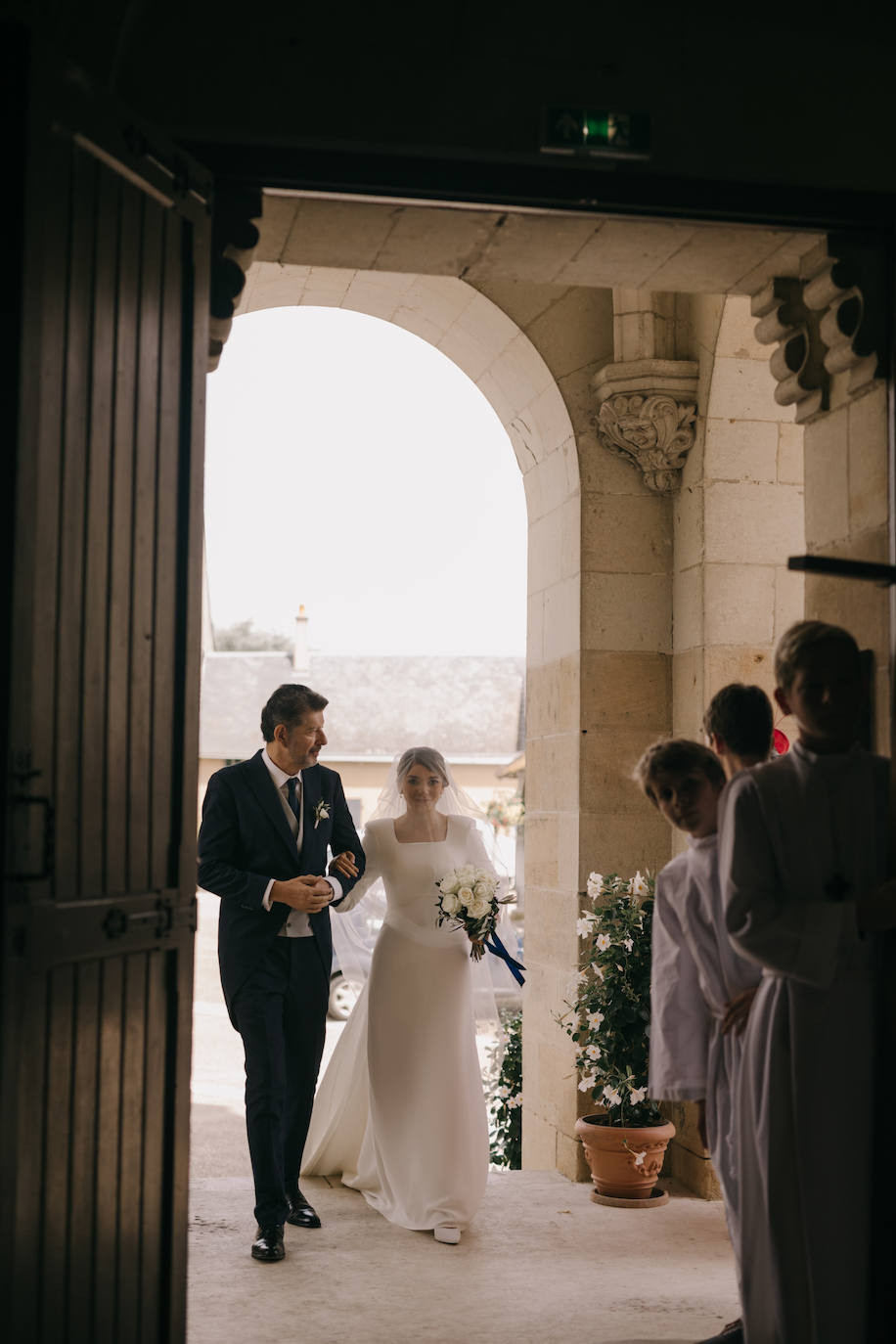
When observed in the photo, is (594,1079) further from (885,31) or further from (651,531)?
(885,31)

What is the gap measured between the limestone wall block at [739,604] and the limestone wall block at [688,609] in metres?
0.04

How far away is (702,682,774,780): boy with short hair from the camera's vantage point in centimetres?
326

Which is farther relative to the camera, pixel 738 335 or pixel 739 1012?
pixel 738 335

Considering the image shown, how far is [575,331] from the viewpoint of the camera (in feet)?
19.8

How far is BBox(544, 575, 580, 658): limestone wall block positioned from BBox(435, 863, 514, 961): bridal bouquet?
1.21 metres

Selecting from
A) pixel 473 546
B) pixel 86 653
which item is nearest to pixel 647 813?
pixel 86 653

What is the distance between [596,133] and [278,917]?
9.33ft

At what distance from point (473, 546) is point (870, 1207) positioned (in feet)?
165

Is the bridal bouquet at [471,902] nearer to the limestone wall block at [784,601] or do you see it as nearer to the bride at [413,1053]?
the bride at [413,1053]

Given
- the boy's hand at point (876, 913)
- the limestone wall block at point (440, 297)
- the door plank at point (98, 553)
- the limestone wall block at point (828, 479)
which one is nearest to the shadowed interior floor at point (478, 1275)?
the boy's hand at point (876, 913)

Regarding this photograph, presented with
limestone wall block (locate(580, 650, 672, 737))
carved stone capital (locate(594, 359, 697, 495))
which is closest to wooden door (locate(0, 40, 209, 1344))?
carved stone capital (locate(594, 359, 697, 495))

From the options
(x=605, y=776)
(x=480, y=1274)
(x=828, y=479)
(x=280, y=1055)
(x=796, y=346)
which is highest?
(x=796, y=346)

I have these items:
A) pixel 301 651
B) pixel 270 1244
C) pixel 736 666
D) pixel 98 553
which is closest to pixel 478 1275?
pixel 270 1244

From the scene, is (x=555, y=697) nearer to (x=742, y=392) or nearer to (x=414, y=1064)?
(x=742, y=392)
